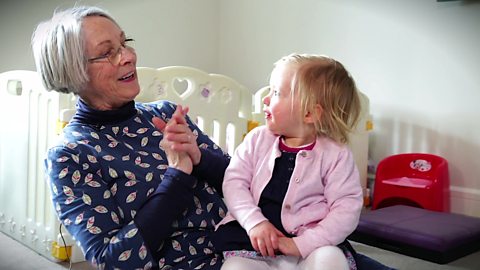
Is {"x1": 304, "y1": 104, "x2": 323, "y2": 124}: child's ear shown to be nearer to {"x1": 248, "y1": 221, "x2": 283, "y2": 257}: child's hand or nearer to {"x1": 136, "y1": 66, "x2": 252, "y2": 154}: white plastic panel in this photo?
{"x1": 248, "y1": 221, "x2": 283, "y2": 257}: child's hand

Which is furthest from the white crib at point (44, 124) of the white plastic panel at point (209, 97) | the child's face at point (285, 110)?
the child's face at point (285, 110)

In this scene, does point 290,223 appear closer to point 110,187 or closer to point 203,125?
point 110,187

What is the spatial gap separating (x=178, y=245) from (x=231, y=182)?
17cm

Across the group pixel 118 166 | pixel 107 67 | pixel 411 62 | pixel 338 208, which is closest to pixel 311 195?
pixel 338 208

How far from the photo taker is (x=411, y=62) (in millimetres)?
3082

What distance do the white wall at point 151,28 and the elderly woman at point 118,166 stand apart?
1.56m

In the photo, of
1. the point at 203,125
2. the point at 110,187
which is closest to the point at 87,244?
the point at 110,187

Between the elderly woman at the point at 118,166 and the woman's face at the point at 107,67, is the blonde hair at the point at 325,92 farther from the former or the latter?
the woman's face at the point at 107,67

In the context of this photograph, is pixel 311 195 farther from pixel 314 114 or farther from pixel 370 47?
pixel 370 47

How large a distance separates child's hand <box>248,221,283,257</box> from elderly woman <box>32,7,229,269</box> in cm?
13

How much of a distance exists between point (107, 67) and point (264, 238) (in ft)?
1.65

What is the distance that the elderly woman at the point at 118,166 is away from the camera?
1.08 m

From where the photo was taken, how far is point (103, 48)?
125cm

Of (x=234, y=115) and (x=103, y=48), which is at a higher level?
(x=103, y=48)
